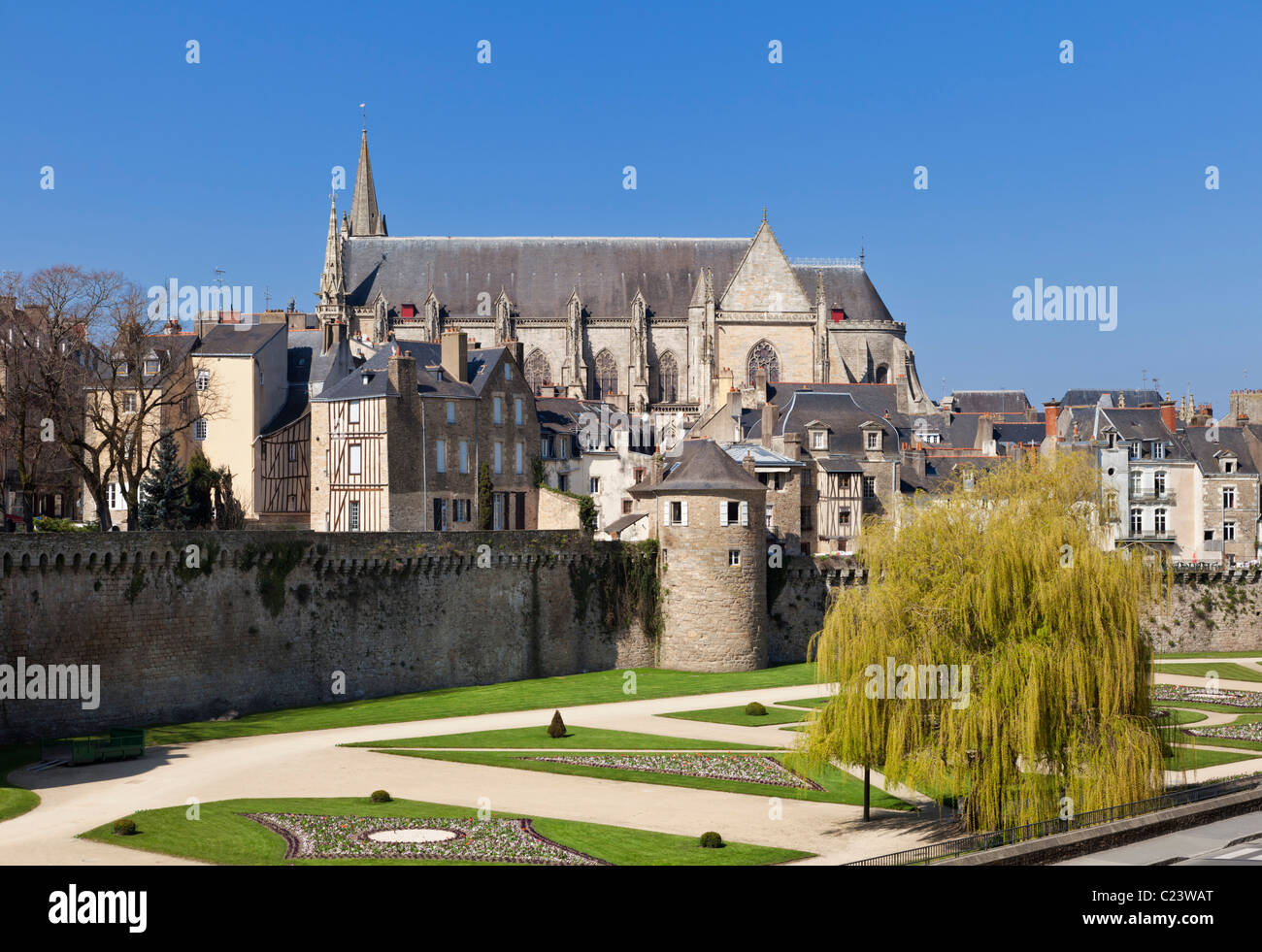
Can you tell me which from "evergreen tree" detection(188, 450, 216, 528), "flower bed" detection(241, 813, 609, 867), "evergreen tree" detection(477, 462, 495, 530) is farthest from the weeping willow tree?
"evergreen tree" detection(188, 450, 216, 528)

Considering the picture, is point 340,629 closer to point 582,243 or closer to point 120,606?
point 120,606

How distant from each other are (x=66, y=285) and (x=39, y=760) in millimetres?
16522

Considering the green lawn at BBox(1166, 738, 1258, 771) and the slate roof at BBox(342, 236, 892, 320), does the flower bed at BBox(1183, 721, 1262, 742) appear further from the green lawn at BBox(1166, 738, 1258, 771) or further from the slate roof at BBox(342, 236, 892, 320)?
the slate roof at BBox(342, 236, 892, 320)

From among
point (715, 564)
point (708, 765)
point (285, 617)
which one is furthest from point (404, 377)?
point (708, 765)

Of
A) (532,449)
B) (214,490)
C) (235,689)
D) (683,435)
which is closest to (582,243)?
(683,435)

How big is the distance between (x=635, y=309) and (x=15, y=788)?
193 ft

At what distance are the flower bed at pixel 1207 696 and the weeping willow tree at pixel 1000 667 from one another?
13842mm

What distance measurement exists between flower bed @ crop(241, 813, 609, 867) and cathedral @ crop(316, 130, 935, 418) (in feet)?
176

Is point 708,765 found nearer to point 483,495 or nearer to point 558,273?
point 483,495

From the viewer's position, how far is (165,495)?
43938 millimetres

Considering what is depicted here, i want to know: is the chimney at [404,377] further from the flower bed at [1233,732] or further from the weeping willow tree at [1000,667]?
the flower bed at [1233,732]

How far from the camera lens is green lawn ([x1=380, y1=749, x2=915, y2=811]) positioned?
1006 inches

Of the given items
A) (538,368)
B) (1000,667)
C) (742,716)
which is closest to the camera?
(1000,667)

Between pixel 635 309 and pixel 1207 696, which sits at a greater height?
pixel 635 309
